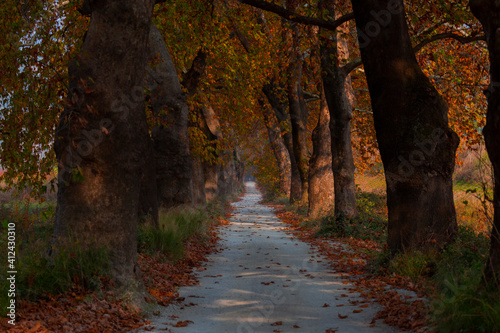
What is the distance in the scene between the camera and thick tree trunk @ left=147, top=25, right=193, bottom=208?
541 inches

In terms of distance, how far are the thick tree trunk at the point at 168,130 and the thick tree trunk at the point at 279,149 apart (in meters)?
16.0

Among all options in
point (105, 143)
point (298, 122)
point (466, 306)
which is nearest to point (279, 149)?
point (298, 122)

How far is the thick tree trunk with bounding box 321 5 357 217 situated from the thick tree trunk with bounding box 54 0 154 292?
27.3 feet

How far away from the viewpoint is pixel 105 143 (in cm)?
659

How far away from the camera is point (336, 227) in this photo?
15078mm

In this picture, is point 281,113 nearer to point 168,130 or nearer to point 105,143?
point 168,130

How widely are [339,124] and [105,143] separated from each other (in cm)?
951

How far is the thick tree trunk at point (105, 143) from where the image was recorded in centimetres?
653

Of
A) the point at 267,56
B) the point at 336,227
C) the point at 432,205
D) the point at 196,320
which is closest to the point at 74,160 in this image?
the point at 196,320

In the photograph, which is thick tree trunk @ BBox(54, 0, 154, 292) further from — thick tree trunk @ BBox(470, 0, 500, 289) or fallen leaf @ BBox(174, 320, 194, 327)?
thick tree trunk @ BBox(470, 0, 500, 289)

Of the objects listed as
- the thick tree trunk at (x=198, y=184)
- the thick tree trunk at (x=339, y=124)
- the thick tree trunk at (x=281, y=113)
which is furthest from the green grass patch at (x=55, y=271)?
the thick tree trunk at (x=281, y=113)

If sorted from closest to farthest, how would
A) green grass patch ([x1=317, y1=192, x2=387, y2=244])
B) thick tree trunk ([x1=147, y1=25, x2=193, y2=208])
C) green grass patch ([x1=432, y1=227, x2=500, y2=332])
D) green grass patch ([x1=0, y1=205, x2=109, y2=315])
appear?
green grass patch ([x1=432, y1=227, x2=500, y2=332]) < green grass patch ([x1=0, y1=205, x2=109, y2=315]) < thick tree trunk ([x1=147, y1=25, x2=193, y2=208]) < green grass patch ([x1=317, y1=192, x2=387, y2=244])

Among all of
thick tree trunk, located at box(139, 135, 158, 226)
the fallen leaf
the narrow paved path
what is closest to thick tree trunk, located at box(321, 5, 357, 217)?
the narrow paved path

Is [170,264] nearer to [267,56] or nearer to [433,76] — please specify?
[433,76]
